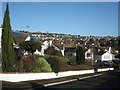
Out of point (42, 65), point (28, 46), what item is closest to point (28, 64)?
point (42, 65)

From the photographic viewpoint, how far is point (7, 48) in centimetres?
2555

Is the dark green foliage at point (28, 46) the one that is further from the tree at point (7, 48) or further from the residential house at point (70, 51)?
the residential house at point (70, 51)

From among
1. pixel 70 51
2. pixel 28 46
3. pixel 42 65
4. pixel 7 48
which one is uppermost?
pixel 28 46

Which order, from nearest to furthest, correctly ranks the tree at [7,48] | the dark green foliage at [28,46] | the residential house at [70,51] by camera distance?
the tree at [7,48] → the dark green foliage at [28,46] → the residential house at [70,51]

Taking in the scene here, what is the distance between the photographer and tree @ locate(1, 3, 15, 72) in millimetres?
25062

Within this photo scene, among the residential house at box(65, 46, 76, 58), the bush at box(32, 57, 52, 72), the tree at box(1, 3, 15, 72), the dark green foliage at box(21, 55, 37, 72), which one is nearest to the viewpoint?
the tree at box(1, 3, 15, 72)

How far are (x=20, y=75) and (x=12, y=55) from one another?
246cm

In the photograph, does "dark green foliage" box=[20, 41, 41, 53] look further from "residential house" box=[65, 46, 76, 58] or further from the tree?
"residential house" box=[65, 46, 76, 58]

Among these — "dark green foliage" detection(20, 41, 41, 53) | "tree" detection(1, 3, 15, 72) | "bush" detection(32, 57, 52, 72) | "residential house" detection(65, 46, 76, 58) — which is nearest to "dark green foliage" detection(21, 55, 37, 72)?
"bush" detection(32, 57, 52, 72)

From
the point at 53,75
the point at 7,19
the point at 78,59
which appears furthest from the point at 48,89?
the point at 78,59

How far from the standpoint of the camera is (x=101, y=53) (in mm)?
106000

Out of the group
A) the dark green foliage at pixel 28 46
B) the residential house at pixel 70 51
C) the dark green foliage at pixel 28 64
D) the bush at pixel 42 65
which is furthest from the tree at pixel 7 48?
the residential house at pixel 70 51

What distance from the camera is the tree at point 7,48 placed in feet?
82.2

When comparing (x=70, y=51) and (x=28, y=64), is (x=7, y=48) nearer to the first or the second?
(x=28, y=64)
